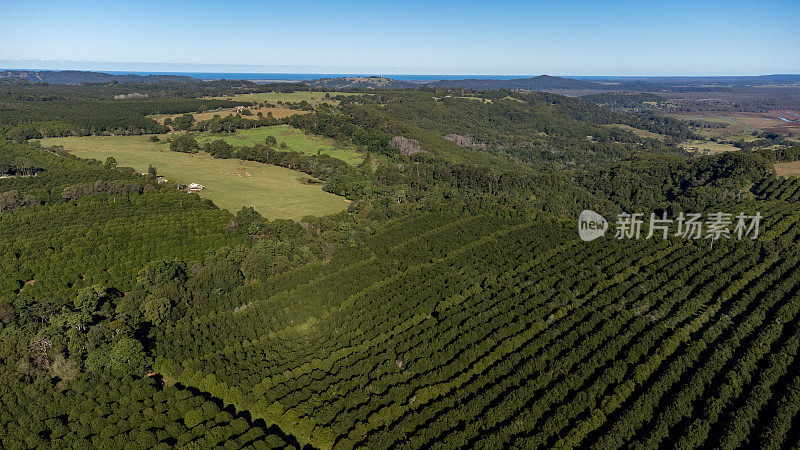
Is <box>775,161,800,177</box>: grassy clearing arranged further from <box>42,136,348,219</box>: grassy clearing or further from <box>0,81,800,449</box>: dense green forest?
<box>42,136,348,219</box>: grassy clearing

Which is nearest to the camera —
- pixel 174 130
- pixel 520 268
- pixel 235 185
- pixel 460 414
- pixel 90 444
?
pixel 90 444

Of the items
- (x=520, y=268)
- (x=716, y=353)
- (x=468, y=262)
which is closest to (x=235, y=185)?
(x=468, y=262)

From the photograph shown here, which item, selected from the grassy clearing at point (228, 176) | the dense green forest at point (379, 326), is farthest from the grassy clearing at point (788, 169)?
the grassy clearing at point (228, 176)

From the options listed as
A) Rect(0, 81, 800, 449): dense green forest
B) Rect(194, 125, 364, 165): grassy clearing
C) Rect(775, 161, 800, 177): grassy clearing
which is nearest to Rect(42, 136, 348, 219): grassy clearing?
Rect(0, 81, 800, 449): dense green forest

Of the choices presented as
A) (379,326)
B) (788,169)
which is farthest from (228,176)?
(788,169)

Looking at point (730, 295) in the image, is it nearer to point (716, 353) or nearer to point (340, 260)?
point (716, 353)

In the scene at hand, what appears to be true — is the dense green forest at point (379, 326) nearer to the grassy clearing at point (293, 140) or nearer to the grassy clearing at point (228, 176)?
the grassy clearing at point (228, 176)
